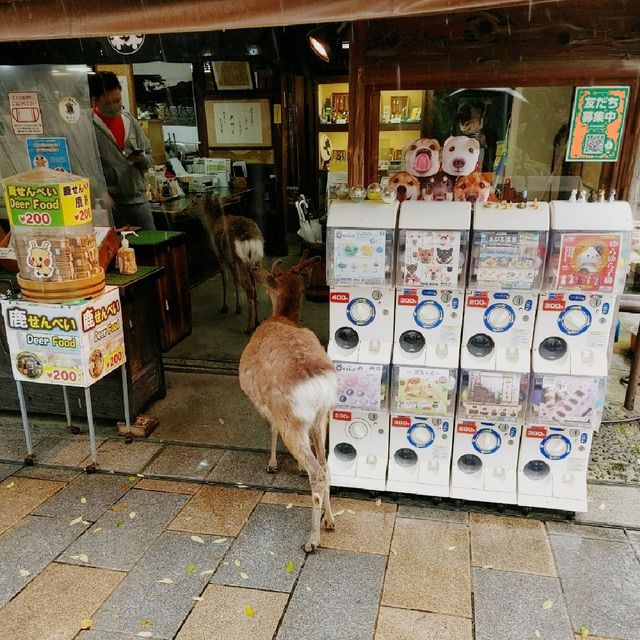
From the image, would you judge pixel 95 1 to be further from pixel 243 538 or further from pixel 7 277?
pixel 243 538

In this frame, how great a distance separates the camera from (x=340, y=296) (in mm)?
4254

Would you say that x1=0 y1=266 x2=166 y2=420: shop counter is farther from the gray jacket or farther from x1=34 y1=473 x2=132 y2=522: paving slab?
the gray jacket

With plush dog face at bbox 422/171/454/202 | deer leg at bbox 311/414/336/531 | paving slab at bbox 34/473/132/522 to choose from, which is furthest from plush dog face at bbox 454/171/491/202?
paving slab at bbox 34/473/132/522

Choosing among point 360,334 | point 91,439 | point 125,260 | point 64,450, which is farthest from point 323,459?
point 125,260

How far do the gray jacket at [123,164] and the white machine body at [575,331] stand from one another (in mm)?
6139

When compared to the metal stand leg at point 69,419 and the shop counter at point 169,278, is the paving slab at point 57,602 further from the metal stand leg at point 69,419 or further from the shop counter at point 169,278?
the shop counter at point 169,278

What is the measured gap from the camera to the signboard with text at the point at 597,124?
4.67 m

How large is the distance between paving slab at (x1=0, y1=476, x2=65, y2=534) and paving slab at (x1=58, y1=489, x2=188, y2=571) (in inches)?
26.1

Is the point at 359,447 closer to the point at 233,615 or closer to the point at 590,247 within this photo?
the point at 233,615

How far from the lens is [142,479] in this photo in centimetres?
Result: 494

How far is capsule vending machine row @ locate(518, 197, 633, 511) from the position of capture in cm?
372

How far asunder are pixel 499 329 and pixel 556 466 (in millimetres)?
1243

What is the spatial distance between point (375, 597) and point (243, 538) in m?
1.13

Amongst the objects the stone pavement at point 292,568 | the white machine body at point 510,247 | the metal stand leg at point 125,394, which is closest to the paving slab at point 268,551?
the stone pavement at point 292,568
